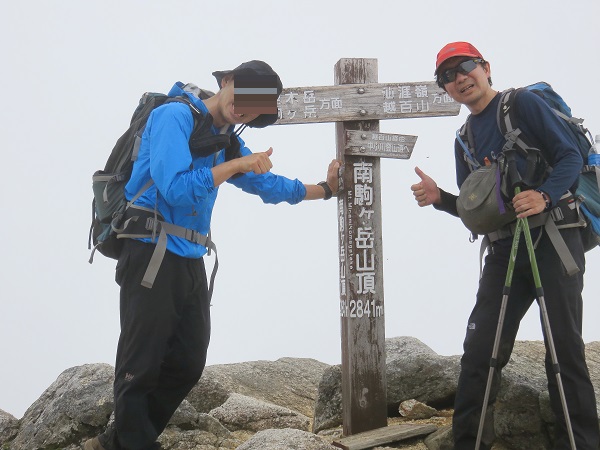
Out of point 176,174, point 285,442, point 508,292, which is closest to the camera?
point 176,174

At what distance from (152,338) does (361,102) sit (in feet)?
11.8

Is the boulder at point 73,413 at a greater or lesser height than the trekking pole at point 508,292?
lesser

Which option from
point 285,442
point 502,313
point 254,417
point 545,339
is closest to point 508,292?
point 502,313

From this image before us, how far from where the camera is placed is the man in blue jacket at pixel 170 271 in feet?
18.7

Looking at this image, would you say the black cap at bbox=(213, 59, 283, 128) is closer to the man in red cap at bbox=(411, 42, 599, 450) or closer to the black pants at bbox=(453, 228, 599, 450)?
the man in red cap at bbox=(411, 42, 599, 450)

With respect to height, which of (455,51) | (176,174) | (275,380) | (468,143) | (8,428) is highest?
(455,51)

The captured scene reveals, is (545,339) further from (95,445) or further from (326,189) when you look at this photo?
(95,445)

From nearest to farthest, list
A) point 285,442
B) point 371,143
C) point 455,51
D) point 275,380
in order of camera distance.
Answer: point 455,51 < point 285,442 < point 371,143 < point 275,380

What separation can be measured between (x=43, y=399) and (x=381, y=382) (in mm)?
3947

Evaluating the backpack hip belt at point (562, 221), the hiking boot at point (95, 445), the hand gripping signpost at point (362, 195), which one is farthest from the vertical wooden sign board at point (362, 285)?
the hiking boot at point (95, 445)

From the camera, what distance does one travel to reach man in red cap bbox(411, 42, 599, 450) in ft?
19.2

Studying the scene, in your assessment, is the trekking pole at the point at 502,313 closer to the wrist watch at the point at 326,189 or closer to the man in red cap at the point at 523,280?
the man in red cap at the point at 523,280

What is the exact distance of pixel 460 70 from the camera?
20.3ft

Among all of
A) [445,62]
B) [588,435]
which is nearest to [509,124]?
[445,62]
